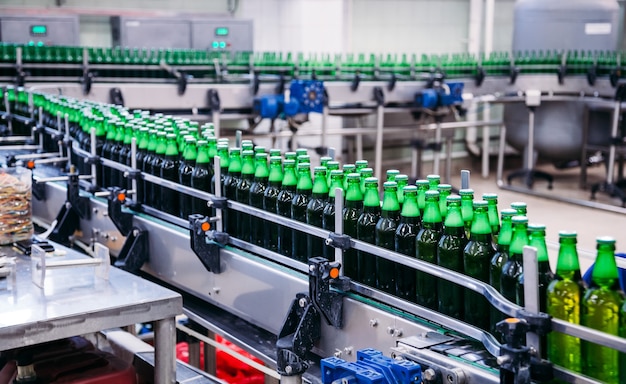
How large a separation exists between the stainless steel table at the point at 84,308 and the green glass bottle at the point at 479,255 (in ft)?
2.37

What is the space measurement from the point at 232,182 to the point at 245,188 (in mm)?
75

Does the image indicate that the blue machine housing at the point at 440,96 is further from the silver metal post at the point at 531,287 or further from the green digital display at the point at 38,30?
the silver metal post at the point at 531,287

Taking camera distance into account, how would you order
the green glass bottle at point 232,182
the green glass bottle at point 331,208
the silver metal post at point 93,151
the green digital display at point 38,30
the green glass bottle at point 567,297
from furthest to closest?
the green digital display at point 38,30 → the silver metal post at point 93,151 → the green glass bottle at point 232,182 → the green glass bottle at point 331,208 → the green glass bottle at point 567,297

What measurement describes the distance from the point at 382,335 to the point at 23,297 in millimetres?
879

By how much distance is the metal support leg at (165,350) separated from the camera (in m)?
1.96

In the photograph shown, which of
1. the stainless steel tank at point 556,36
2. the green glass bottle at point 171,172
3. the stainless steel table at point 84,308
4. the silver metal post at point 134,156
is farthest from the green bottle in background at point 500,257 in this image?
the stainless steel tank at point 556,36

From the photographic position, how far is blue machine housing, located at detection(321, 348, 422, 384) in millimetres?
1486

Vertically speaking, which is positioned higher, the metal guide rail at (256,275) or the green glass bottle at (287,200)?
the green glass bottle at (287,200)

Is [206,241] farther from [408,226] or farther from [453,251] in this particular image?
[453,251]

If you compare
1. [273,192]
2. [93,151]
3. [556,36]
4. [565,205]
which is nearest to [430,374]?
[273,192]

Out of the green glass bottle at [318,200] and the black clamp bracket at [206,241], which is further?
the black clamp bracket at [206,241]

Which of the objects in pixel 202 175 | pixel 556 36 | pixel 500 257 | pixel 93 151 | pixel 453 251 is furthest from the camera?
pixel 556 36

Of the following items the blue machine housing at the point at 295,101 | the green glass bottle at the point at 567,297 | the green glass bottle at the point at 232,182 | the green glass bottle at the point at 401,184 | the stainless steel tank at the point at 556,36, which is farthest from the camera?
the stainless steel tank at the point at 556,36

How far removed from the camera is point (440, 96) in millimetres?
7125
